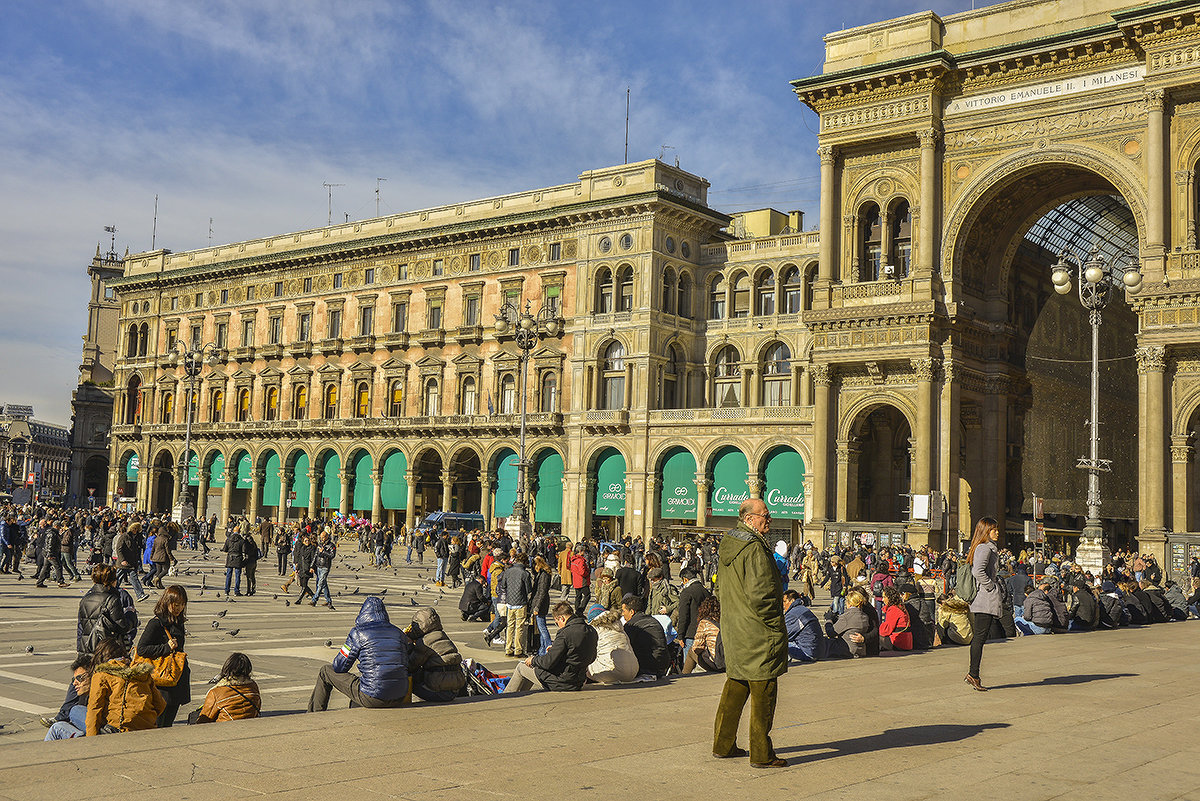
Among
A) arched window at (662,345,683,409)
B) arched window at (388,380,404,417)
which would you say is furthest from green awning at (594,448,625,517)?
arched window at (388,380,404,417)

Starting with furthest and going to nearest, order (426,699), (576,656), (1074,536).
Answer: (1074,536) → (576,656) → (426,699)

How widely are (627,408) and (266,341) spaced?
91.6 feet

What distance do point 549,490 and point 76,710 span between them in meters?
49.2

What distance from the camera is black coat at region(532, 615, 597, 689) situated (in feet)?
39.9

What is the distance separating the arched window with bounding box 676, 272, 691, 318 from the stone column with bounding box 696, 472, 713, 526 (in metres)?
8.49

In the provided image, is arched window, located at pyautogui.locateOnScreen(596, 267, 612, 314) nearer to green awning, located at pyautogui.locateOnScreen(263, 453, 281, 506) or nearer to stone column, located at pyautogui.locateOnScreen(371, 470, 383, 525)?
stone column, located at pyautogui.locateOnScreen(371, 470, 383, 525)

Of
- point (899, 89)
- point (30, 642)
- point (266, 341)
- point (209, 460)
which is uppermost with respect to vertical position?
point (899, 89)

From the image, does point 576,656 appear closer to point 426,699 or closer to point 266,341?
point 426,699

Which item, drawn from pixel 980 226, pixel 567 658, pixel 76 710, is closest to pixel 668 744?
pixel 567 658

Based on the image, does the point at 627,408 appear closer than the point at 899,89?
No

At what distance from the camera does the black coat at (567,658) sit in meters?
12.1

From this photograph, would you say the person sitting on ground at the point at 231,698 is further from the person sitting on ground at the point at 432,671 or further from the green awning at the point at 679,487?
the green awning at the point at 679,487

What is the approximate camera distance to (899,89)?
43375mm

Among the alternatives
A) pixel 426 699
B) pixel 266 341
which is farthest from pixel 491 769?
pixel 266 341
